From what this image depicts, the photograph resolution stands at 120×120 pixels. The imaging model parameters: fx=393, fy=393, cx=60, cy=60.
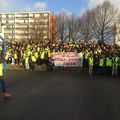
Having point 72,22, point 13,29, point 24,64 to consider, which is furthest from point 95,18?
point 13,29

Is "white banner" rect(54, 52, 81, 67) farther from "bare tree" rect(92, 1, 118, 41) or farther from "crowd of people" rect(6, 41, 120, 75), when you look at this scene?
"bare tree" rect(92, 1, 118, 41)

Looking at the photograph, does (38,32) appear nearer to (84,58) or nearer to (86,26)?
(86,26)

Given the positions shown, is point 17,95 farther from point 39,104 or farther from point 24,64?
point 24,64

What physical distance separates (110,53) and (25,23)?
119191 mm

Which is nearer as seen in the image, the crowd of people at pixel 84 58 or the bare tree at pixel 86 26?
the crowd of people at pixel 84 58

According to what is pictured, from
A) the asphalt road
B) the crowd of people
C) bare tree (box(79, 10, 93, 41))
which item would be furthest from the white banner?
bare tree (box(79, 10, 93, 41))

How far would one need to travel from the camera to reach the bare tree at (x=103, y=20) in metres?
66.2

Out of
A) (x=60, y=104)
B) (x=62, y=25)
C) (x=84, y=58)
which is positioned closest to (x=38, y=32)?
(x=62, y=25)

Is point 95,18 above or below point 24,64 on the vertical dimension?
above

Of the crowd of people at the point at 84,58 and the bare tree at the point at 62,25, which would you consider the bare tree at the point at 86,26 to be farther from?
the crowd of people at the point at 84,58

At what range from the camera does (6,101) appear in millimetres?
12516

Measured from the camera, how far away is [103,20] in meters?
66.6

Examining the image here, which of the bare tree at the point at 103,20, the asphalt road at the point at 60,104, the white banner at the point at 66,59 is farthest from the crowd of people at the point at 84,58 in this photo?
the bare tree at the point at 103,20

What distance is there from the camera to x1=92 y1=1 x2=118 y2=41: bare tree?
217ft
